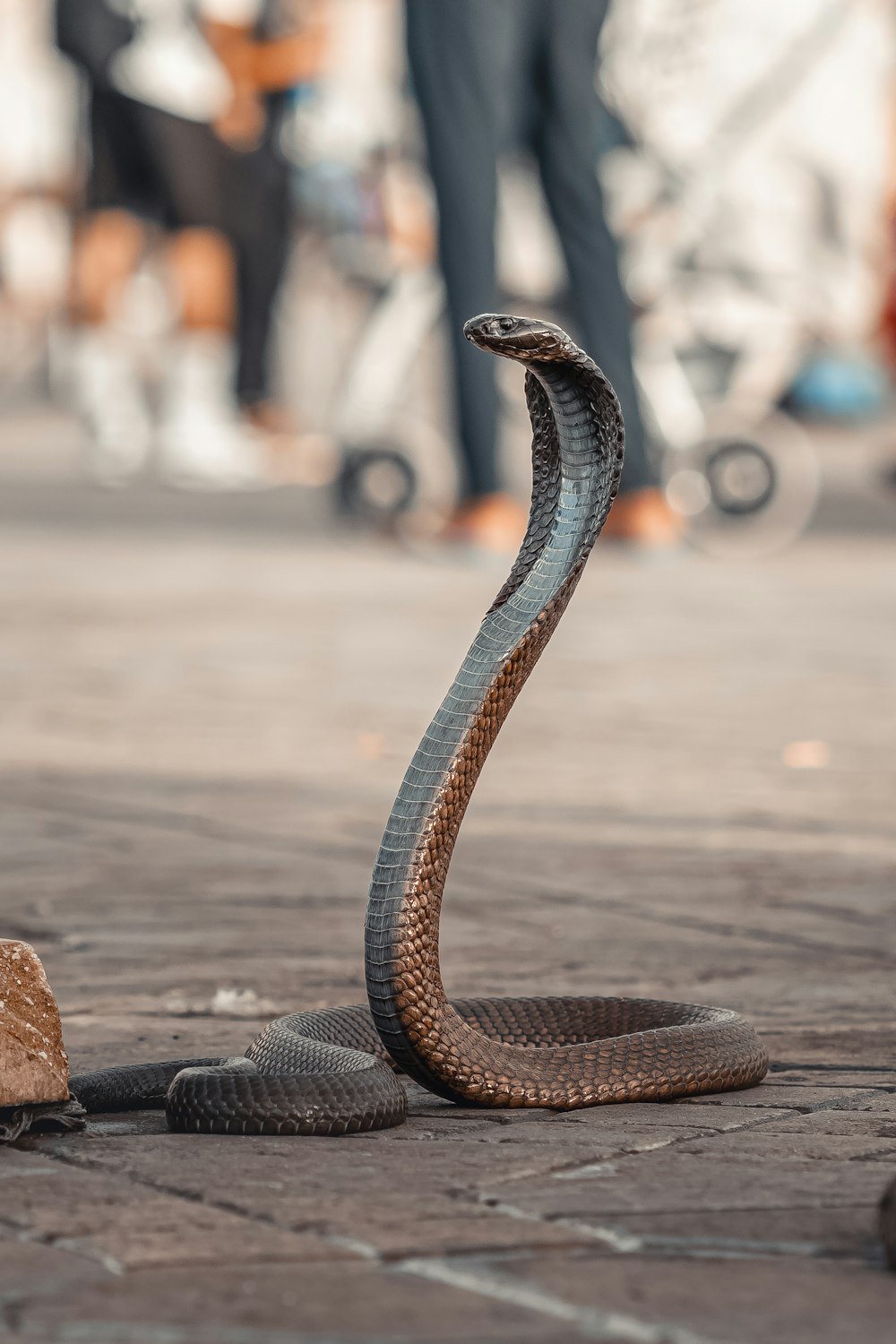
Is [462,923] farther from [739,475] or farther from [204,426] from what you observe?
[204,426]

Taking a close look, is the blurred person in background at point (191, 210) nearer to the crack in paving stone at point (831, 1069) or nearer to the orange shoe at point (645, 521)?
the orange shoe at point (645, 521)

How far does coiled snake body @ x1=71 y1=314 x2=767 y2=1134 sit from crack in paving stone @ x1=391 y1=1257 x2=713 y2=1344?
0.49m

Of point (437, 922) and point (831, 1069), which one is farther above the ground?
point (437, 922)

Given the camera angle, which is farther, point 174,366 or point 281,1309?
point 174,366

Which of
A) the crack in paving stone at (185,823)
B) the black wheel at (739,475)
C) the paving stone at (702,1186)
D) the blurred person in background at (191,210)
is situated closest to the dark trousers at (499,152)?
the black wheel at (739,475)

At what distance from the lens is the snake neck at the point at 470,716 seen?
2.52 m

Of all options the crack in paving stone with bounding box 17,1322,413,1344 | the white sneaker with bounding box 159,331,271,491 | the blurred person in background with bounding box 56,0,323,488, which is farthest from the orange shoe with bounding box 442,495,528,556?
the crack in paving stone with bounding box 17,1322,413,1344

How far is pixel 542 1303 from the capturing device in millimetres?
1905

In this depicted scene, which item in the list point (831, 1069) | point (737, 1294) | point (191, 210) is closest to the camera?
point (737, 1294)

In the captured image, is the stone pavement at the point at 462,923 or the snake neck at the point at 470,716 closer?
the stone pavement at the point at 462,923

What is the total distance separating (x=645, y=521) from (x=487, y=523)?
61cm

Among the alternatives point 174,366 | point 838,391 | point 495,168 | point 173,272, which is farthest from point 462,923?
point 838,391

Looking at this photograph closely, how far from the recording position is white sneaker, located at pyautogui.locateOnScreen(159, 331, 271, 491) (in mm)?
12547

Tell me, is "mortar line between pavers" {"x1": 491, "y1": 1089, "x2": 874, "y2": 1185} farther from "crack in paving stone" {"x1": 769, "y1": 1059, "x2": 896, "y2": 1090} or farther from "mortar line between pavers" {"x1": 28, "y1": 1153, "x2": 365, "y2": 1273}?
"mortar line between pavers" {"x1": 28, "y1": 1153, "x2": 365, "y2": 1273}
